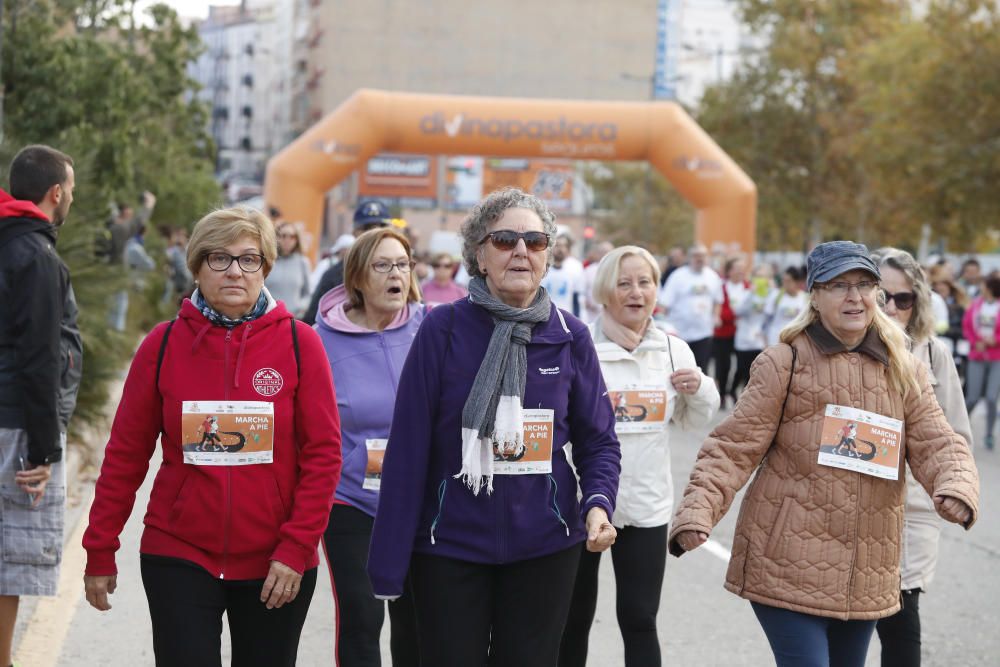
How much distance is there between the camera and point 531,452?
12.9 ft

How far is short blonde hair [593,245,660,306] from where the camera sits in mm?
5641

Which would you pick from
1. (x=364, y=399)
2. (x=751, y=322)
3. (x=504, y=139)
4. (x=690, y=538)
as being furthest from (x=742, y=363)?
(x=690, y=538)

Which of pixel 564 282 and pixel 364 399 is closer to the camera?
pixel 364 399

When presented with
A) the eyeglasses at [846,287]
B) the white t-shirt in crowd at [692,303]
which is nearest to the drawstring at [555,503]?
the eyeglasses at [846,287]

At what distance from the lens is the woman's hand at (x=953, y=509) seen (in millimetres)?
4176

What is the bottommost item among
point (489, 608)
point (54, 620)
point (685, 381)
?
point (54, 620)

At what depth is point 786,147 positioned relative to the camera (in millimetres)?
44438

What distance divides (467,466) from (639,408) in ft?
5.68

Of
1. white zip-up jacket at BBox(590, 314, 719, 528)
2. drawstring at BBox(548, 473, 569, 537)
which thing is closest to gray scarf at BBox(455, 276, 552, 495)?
drawstring at BBox(548, 473, 569, 537)

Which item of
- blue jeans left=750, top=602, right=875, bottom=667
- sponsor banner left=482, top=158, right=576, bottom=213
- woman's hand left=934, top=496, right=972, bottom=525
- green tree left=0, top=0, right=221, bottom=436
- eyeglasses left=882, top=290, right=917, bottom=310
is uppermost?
sponsor banner left=482, top=158, right=576, bottom=213

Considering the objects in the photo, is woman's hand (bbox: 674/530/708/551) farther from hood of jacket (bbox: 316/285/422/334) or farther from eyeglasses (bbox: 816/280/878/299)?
hood of jacket (bbox: 316/285/422/334)

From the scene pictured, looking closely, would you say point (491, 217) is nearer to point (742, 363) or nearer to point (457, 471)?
point (457, 471)

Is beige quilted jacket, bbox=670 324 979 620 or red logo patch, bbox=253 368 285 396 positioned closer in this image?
red logo patch, bbox=253 368 285 396

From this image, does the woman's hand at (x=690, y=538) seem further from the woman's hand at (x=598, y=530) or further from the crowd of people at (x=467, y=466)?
the woman's hand at (x=598, y=530)
